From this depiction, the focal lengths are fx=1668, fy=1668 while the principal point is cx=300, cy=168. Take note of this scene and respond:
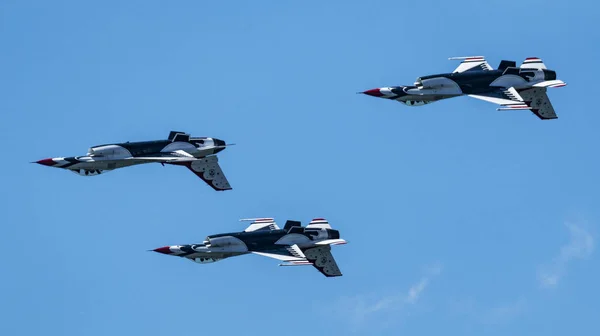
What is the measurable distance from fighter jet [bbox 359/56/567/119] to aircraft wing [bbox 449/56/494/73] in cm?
367

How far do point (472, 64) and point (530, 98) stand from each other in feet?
29.2

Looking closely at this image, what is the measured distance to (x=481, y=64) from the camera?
627 ft

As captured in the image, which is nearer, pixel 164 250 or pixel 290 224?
pixel 290 224

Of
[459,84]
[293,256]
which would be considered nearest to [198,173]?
[293,256]

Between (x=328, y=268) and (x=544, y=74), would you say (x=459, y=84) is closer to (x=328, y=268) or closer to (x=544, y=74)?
(x=544, y=74)

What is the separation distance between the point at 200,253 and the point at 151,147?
1298 cm

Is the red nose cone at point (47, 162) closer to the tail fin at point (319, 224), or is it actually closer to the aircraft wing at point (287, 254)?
the aircraft wing at point (287, 254)

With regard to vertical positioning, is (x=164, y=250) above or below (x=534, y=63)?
below

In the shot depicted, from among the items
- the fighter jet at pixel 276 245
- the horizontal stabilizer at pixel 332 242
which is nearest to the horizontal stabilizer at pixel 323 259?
the fighter jet at pixel 276 245

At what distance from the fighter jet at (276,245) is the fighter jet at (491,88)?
55.2ft

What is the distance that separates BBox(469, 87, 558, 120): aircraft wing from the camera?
601 ft

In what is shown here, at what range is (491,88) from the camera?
184375mm

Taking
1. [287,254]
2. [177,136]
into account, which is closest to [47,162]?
[177,136]

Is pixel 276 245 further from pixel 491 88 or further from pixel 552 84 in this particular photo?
pixel 552 84
